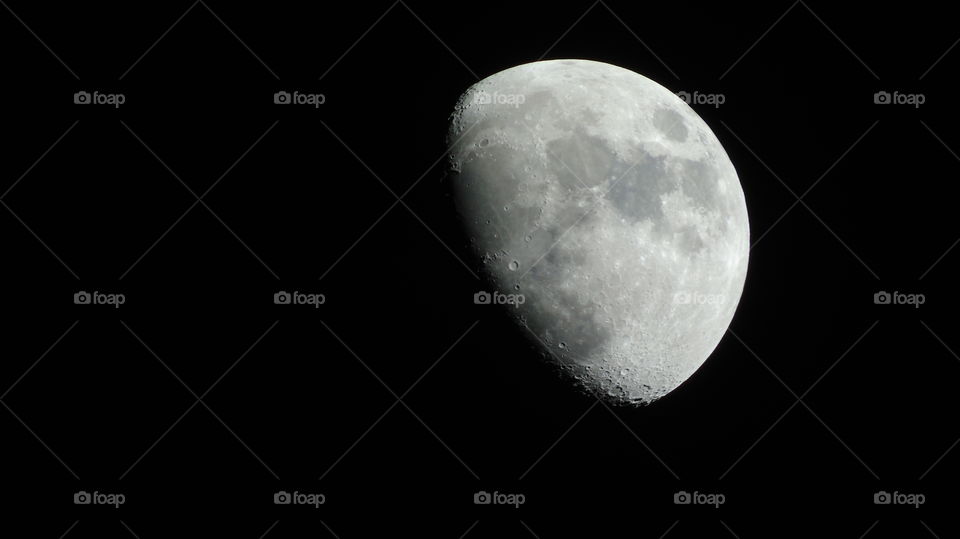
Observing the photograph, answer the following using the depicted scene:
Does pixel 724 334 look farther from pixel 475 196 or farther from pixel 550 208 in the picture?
pixel 475 196

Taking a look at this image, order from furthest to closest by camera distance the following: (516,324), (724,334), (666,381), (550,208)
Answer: (724,334)
(666,381)
(516,324)
(550,208)

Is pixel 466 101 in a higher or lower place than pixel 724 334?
→ higher

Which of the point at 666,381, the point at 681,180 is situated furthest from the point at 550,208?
the point at 666,381

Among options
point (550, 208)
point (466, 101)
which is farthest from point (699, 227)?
point (466, 101)

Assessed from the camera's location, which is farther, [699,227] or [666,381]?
[666,381]

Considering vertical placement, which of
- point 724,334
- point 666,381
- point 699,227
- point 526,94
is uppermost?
point 526,94

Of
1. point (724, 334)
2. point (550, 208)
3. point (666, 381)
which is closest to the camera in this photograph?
point (550, 208)
